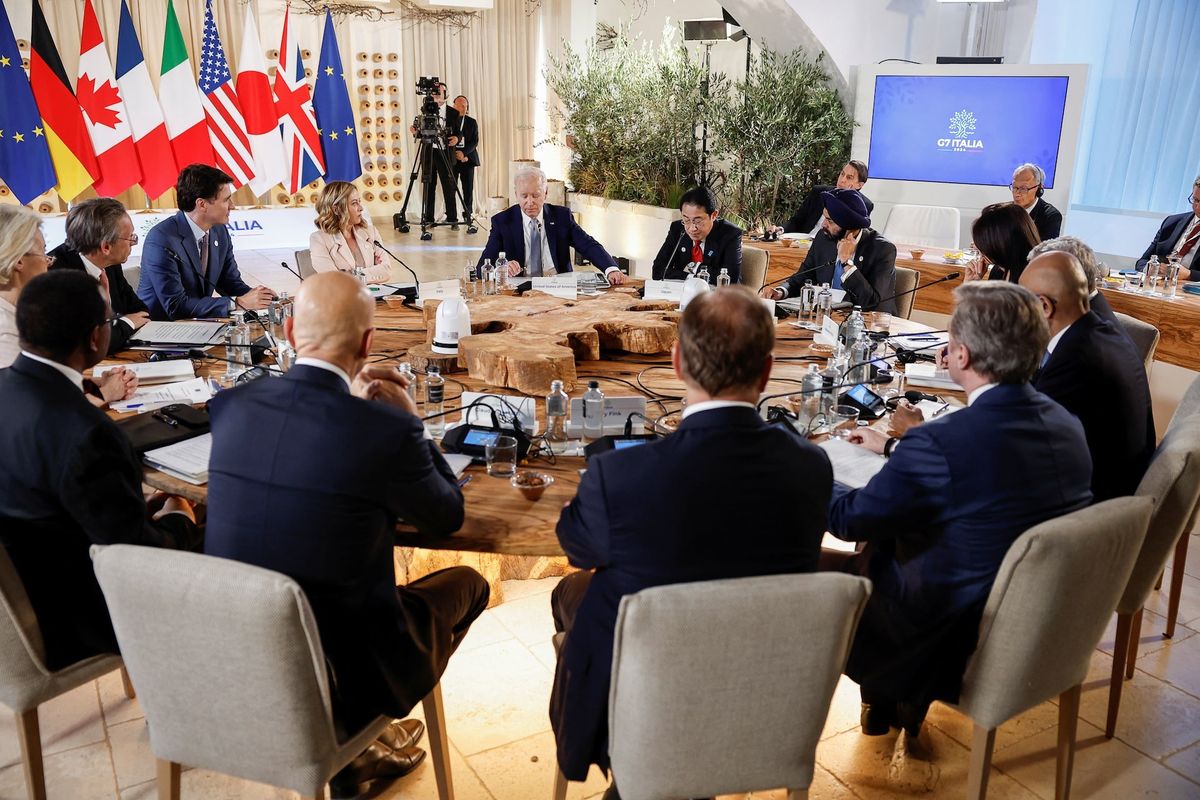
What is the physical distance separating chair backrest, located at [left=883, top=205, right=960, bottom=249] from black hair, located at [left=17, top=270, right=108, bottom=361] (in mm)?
6173

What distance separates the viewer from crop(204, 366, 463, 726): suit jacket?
1674mm

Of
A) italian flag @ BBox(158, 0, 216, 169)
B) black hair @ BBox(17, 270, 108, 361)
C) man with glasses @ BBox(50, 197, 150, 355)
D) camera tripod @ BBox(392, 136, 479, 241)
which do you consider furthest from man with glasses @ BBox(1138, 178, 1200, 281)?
italian flag @ BBox(158, 0, 216, 169)

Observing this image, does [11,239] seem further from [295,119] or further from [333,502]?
[295,119]

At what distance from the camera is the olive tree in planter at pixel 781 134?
7945 mm

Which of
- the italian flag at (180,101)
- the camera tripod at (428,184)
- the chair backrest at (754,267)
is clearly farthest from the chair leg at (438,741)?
the camera tripod at (428,184)

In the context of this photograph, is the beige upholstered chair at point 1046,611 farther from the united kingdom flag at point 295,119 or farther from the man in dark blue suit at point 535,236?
the united kingdom flag at point 295,119

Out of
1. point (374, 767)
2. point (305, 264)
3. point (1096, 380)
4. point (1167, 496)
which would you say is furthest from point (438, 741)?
point (305, 264)

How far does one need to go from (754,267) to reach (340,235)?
210cm

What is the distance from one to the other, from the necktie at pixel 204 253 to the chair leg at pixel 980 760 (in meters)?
3.55

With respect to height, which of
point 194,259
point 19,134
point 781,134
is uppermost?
point 781,134

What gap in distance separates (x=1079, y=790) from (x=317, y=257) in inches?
148

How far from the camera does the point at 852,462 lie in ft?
7.64

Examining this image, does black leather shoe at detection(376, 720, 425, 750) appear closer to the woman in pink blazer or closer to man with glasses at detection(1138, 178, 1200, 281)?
the woman in pink blazer

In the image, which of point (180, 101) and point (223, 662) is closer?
point (223, 662)
